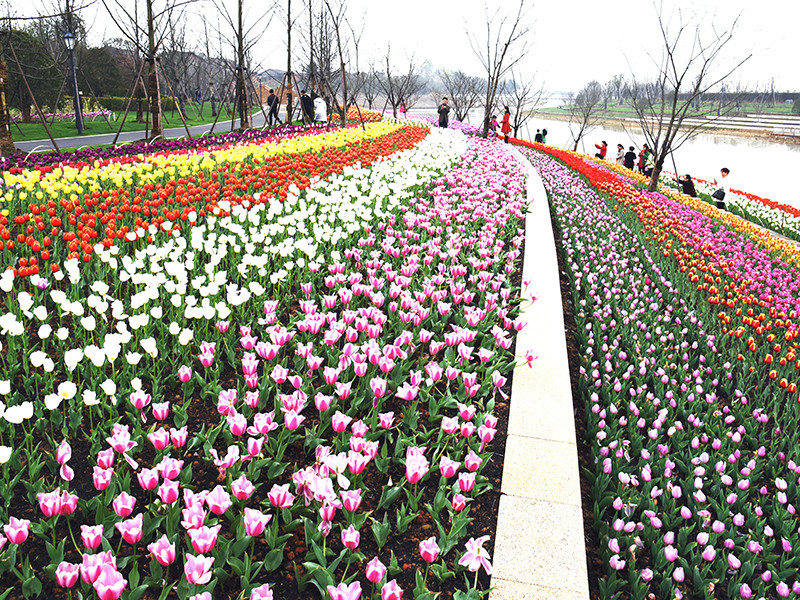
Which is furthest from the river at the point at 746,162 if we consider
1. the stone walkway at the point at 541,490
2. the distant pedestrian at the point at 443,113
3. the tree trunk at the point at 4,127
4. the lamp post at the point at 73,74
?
the lamp post at the point at 73,74

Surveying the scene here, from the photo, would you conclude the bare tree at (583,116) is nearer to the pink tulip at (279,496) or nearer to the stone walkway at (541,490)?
the stone walkway at (541,490)

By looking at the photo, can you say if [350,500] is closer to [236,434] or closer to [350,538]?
[350,538]

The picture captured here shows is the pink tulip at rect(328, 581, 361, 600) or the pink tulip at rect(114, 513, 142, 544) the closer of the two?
the pink tulip at rect(328, 581, 361, 600)

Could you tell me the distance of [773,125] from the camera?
53719 millimetres

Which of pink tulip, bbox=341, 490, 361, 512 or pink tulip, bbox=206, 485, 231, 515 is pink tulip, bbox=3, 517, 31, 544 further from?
pink tulip, bbox=341, 490, 361, 512

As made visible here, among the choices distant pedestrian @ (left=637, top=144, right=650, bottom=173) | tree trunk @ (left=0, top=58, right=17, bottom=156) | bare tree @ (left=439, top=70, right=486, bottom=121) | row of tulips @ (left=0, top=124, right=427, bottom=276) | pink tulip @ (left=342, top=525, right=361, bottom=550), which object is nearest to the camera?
pink tulip @ (left=342, top=525, right=361, bottom=550)

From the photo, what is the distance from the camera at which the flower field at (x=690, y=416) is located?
248 centimetres

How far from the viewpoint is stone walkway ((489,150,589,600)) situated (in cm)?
212

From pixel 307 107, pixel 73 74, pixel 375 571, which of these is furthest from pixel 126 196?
pixel 73 74

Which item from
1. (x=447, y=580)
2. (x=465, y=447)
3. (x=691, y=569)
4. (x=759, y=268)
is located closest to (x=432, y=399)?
(x=465, y=447)

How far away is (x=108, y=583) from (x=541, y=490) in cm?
175

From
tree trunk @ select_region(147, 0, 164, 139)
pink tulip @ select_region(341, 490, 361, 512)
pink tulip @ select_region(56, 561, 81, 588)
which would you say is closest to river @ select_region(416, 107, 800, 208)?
tree trunk @ select_region(147, 0, 164, 139)

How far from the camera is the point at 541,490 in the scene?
8.48ft

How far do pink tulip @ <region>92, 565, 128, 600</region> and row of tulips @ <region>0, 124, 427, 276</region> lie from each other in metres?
2.55
